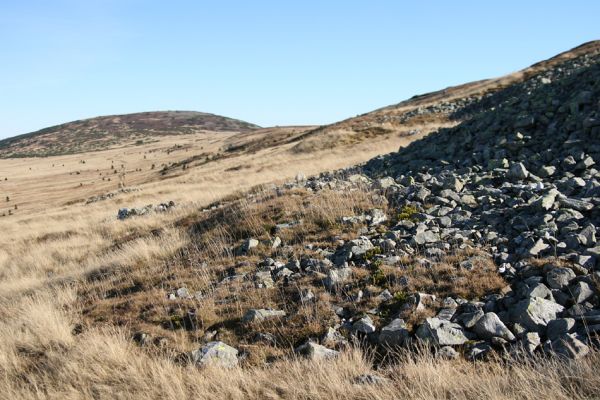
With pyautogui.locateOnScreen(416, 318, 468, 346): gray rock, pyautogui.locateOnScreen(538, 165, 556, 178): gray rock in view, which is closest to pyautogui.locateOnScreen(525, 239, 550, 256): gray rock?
pyautogui.locateOnScreen(416, 318, 468, 346): gray rock

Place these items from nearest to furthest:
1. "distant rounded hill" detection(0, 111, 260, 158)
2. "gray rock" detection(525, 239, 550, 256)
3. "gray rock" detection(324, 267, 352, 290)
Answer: "gray rock" detection(525, 239, 550, 256) < "gray rock" detection(324, 267, 352, 290) < "distant rounded hill" detection(0, 111, 260, 158)

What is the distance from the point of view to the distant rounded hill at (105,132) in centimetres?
14025

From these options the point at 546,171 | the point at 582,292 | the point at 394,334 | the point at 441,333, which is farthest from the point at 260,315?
the point at 546,171

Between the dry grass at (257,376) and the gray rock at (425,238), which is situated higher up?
the gray rock at (425,238)

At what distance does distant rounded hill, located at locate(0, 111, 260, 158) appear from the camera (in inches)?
5522

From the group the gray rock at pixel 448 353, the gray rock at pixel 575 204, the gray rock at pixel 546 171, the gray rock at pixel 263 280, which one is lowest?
the gray rock at pixel 448 353

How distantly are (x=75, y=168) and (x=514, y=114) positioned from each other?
293ft

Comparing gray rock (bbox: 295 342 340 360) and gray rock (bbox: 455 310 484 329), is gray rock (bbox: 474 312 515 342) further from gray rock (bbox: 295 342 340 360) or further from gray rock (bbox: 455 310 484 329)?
gray rock (bbox: 295 342 340 360)

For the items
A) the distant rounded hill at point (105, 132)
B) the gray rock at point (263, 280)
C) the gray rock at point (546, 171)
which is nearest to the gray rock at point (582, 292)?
the gray rock at point (263, 280)

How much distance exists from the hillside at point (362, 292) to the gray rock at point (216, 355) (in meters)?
0.03

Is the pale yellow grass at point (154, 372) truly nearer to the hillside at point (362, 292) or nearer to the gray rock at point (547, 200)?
the hillside at point (362, 292)

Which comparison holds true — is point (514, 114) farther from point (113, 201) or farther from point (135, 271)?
point (113, 201)

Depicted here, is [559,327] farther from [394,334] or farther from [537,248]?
[537,248]

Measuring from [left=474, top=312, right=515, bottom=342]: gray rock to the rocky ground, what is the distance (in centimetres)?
1
